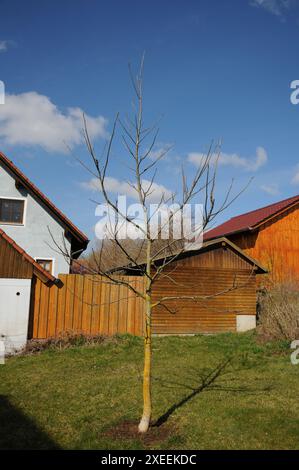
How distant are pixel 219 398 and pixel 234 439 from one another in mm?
1843

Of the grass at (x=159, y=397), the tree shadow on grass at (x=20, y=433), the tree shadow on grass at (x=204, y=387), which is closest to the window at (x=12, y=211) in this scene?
the grass at (x=159, y=397)

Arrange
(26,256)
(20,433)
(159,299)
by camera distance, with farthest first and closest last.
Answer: (159,299), (26,256), (20,433)

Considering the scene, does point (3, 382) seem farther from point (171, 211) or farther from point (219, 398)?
point (171, 211)

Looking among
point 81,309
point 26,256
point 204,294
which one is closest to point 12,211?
point 26,256

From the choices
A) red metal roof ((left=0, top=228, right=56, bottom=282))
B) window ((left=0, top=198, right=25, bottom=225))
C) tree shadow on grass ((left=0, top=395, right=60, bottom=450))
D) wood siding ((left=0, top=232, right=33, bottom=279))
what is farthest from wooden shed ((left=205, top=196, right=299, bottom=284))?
tree shadow on grass ((left=0, top=395, right=60, bottom=450))

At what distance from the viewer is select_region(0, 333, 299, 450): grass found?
5.01 m

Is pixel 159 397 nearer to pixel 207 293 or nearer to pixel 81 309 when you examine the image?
pixel 81 309

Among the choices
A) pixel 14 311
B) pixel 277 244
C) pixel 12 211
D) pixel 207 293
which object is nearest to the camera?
pixel 14 311

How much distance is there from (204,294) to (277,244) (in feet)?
29.6

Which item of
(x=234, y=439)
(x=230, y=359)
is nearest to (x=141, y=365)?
(x=230, y=359)

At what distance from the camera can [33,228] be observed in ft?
51.8

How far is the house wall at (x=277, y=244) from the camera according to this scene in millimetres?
22062
